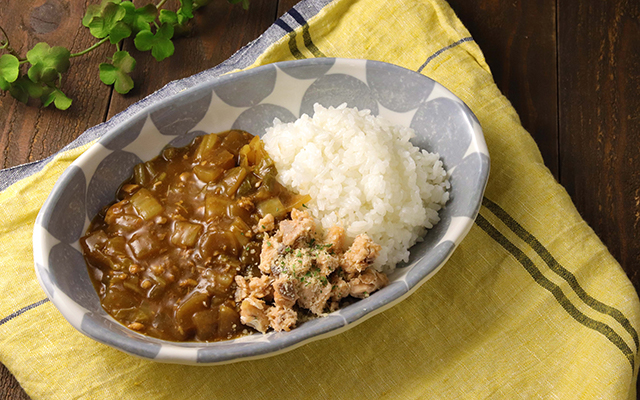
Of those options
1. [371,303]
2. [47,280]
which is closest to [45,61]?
[47,280]

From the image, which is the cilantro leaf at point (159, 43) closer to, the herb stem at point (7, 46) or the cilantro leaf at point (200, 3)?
the cilantro leaf at point (200, 3)

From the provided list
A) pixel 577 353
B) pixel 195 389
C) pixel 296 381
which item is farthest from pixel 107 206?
pixel 577 353

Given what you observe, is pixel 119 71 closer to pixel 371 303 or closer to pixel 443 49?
pixel 443 49

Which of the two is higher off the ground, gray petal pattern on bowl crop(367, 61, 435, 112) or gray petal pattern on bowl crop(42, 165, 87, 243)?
gray petal pattern on bowl crop(42, 165, 87, 243)

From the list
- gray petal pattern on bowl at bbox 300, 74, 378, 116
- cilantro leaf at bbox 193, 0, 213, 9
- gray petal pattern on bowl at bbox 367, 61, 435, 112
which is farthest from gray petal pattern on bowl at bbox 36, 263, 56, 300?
cilantro leaf at bbox 193, 0, 213, 9

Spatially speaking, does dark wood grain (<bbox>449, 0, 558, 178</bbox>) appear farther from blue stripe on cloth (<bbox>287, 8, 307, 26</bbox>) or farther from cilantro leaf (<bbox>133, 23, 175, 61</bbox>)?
cilantro leaf (<bbox>133, 23, 175, 61</bbox>)

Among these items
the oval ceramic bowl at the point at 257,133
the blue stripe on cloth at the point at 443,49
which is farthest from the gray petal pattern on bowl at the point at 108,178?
the blue stripe on cloth at the point at 443,49
